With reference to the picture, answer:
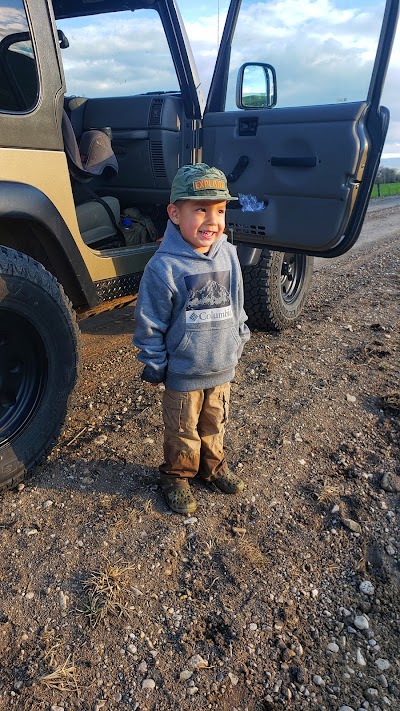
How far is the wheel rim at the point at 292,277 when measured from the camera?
453cm

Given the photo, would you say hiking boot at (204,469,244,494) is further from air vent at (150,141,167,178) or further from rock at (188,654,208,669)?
air vent at (150,141,167,178)

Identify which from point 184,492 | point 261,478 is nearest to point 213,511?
point 184,492

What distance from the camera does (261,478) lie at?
267cm

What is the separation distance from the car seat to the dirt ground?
3.20 ft

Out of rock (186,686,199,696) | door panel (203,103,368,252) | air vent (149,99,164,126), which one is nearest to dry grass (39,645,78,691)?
rock (186,686,199,696)

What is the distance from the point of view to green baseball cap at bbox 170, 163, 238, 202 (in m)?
2.06

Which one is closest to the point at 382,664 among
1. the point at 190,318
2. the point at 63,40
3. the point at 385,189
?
the point at 190,318

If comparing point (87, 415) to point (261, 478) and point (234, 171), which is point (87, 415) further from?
point (234, 171)

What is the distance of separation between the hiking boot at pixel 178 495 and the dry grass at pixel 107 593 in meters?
0.36

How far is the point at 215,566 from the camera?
2.14 metres

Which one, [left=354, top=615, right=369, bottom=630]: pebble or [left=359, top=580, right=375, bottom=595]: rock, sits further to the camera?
[left=359, top=580, right=375, bottom=595]: rock

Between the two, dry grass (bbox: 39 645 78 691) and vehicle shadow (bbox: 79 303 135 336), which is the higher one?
dry grass (bbox: 39 645 78 691)

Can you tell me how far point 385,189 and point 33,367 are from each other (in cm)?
2083

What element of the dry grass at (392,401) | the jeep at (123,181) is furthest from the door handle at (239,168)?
the dry grass at (392,401)
